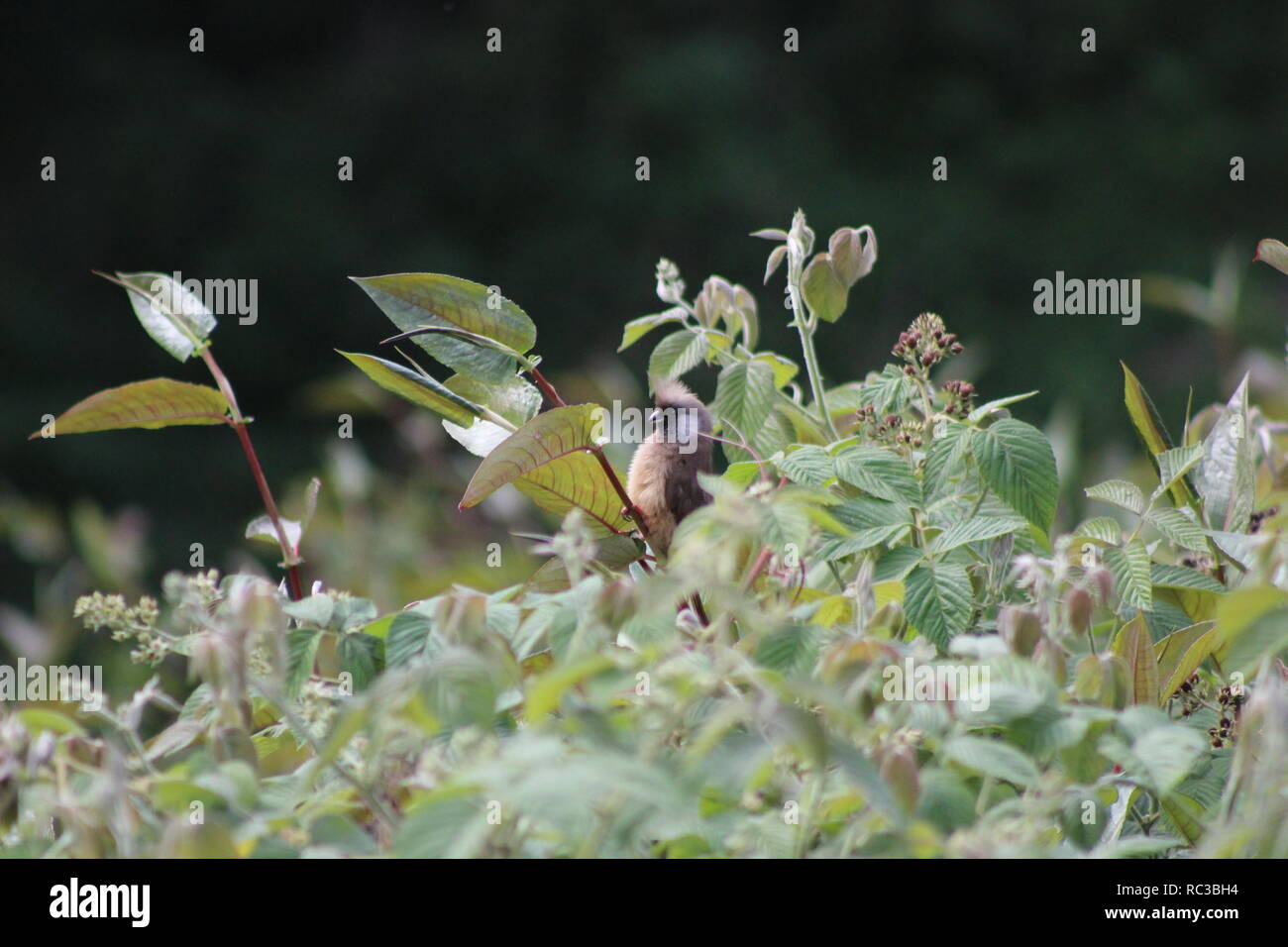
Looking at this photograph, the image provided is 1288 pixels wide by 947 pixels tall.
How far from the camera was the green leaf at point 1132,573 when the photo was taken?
0.69 m

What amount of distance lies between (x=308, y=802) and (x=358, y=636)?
4.4 inches

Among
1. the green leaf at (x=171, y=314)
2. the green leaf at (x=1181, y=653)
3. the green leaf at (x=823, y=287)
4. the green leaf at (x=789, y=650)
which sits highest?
the green leaf at (x=823, y=287)

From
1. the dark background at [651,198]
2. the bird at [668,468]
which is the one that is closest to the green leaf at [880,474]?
the bird at [668,468]

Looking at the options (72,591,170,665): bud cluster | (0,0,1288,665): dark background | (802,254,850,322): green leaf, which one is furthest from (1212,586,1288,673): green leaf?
(0,0,1288,665): dark background

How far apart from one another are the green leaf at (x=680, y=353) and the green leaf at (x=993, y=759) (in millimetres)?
383

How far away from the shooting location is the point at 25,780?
0.58m

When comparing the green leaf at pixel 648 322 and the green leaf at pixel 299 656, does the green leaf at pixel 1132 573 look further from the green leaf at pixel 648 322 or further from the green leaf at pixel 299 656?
the green leaf at pixel 299 656

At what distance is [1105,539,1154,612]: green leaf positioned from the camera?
69 cm

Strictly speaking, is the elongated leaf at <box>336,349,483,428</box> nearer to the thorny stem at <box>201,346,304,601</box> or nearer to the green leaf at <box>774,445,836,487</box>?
the thorny stem at <box>201,346,304,601</box>

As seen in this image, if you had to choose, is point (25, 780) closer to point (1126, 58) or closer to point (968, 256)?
point (968, 256)

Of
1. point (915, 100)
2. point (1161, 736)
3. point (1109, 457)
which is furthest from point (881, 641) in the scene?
point (915, 100)

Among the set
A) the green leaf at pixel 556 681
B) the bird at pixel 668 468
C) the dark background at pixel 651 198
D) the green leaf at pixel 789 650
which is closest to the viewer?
the green leaf at pixel 556 681

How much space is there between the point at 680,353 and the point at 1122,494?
0.96 ft
